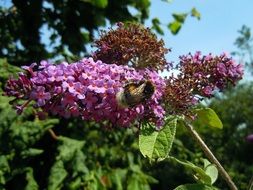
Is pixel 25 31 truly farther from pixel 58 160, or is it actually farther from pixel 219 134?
pixel 219 134

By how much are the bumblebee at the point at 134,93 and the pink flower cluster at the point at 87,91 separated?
34mm

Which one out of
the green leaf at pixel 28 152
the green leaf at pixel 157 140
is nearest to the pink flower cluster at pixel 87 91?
the green leaf at pixel 157 140

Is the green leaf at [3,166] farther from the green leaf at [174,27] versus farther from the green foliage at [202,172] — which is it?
the green leaf at [174,27]

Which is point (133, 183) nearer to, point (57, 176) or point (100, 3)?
point (57, 176)

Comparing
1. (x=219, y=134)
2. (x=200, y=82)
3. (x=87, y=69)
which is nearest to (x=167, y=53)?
(x=200, y=82)

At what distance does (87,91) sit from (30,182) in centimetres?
230

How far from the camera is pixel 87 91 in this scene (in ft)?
5.65

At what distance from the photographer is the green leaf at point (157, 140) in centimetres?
171

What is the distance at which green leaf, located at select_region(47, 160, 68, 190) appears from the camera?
388 centimetres

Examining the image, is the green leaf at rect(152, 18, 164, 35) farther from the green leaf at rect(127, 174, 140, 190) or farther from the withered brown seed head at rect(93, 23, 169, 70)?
the withered brown seed head at rect(93, 23, 169, 70)

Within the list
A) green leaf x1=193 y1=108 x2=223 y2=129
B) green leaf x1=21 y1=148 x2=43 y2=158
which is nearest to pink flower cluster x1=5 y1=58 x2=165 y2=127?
green leaf x1=193 y1=108 x2=223 y2=129

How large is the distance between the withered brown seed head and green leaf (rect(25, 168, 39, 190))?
6.84ft

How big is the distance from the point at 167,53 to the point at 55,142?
2540 millimetres

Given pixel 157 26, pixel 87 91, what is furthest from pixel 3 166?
pixel 157 26
